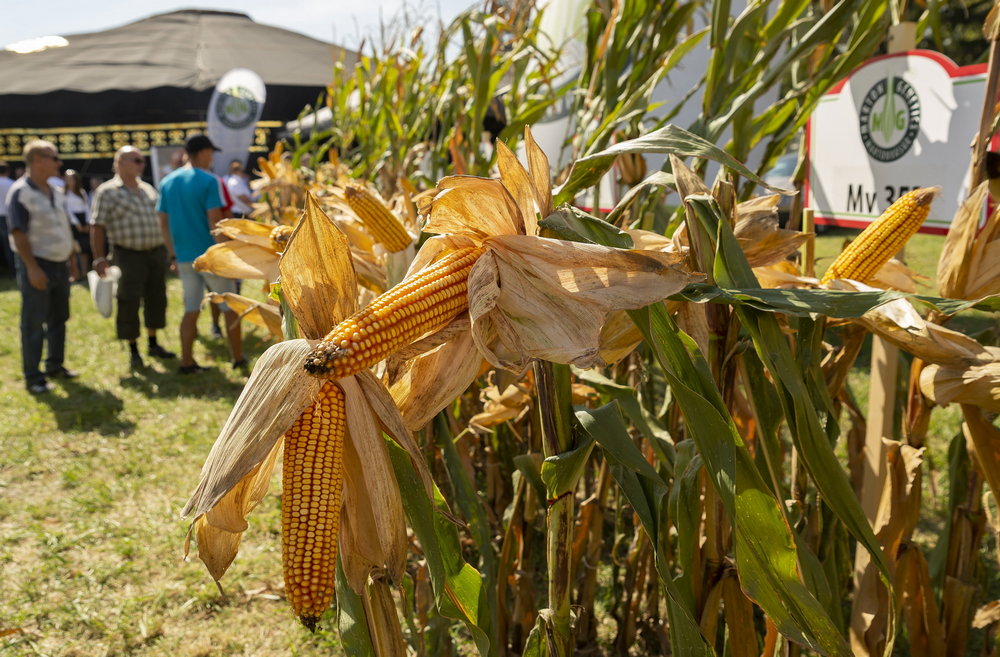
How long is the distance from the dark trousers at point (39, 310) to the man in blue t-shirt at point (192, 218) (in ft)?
2.60

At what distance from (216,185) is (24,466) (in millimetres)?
2289

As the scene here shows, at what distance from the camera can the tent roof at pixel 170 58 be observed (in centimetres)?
1302

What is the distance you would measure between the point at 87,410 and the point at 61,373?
1083 mm

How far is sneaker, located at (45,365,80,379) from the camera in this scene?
18.0 feet

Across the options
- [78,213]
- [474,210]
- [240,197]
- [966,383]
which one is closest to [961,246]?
[966,383]

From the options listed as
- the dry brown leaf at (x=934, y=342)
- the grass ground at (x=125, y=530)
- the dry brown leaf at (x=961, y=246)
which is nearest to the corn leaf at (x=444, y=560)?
the grass ground at (x=125, y=530)

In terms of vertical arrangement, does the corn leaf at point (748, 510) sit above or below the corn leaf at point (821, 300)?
below

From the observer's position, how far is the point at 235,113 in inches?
374

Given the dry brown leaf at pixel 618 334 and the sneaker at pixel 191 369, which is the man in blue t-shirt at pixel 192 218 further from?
the dry brown leaf at pixel 618 334

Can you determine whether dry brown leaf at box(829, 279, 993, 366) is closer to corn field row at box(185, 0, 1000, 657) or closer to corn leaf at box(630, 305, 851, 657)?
corn field row at box(185, 0, 1000, 657)

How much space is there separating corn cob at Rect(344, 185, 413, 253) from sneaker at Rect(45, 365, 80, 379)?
486 cm

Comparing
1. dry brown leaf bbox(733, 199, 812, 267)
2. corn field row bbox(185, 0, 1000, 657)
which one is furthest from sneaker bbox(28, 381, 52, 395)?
dry brown leaf bbox(733, 199, 812, 267)

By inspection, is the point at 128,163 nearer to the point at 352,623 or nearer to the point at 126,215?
the point at 126,215

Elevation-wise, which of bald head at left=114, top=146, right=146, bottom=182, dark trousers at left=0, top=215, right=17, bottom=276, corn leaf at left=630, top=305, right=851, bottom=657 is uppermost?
bald head at left=114, top=146, right=146, bottom=182
